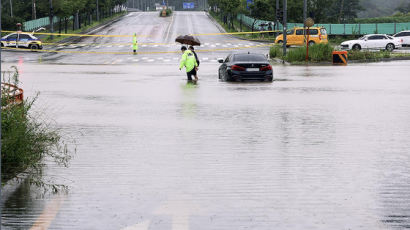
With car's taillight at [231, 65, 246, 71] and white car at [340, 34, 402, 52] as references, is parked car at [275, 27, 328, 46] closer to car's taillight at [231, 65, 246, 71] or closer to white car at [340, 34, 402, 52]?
white car at [340, 34, 402, 52]

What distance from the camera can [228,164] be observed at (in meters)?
10.2

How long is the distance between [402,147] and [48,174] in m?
5.94

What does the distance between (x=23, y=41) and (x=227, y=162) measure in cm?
4999

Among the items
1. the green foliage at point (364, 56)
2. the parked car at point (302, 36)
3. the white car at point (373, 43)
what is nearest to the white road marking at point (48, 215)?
the green foliage at point (364, 56)

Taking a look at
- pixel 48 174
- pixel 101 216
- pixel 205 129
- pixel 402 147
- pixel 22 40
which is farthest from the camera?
pixel 22 40

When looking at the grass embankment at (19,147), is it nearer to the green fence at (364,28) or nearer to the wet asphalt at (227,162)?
the wet asphalt at (227,162)

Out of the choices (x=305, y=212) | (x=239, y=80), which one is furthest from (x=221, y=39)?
(x=305, y=212)

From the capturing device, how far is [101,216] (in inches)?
286

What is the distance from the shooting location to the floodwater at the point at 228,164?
286 inches

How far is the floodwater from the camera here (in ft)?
23.9

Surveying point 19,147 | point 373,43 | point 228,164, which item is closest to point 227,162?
point 228,164

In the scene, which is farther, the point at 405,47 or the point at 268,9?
the point at 268,9

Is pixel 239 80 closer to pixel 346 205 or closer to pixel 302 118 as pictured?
pixel 302 118

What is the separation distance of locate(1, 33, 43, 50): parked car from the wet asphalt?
1379 inches
